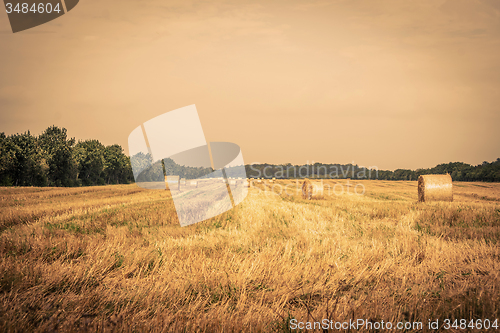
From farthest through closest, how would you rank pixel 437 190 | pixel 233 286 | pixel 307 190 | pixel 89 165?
pixel 89 165 < pixel 307 190 < pixel 437 190 < pixel 233 286

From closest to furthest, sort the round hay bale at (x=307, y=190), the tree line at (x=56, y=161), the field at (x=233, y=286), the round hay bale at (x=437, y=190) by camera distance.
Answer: the field at (x=233, y=286), the round hay bale at (x=437, y=190), the round hay bale at (x=307, y=190), the tree line at (x=56, y=161)

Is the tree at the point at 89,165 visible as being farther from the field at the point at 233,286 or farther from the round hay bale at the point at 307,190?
the field at the point at 233,286

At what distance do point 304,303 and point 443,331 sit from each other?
1258 millimetres

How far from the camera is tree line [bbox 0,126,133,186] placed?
124 ft

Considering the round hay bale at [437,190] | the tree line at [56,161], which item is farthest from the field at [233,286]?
the tree line at [56,161]

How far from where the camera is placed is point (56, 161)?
51.9 meters

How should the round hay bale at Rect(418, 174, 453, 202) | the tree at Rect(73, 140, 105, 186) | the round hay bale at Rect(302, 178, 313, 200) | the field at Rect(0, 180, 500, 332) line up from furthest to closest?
1. the tree at Rect(73, 140, 105, 186)
2. the round hay bale at Rect(302, 178, 313, 200)
3. the round hay bale at Rect(418, 174, 453, 202)
4. the field at Rect(0, 180, 500, 332)

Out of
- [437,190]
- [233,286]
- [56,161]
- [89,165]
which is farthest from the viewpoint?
[89,165]

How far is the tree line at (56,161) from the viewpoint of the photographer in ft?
124

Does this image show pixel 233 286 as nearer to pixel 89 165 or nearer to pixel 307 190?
pixel 307 190

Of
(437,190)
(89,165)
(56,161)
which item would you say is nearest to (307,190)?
(437,190)

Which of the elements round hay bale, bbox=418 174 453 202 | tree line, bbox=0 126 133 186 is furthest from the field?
tree line, bbox=0 126 133 186

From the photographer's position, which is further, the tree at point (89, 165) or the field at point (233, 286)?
the tree at point (89, 165)

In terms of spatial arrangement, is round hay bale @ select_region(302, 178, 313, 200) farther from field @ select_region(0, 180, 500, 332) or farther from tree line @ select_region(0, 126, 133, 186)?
tree line @ select_region(0, 126, 133, 186)
